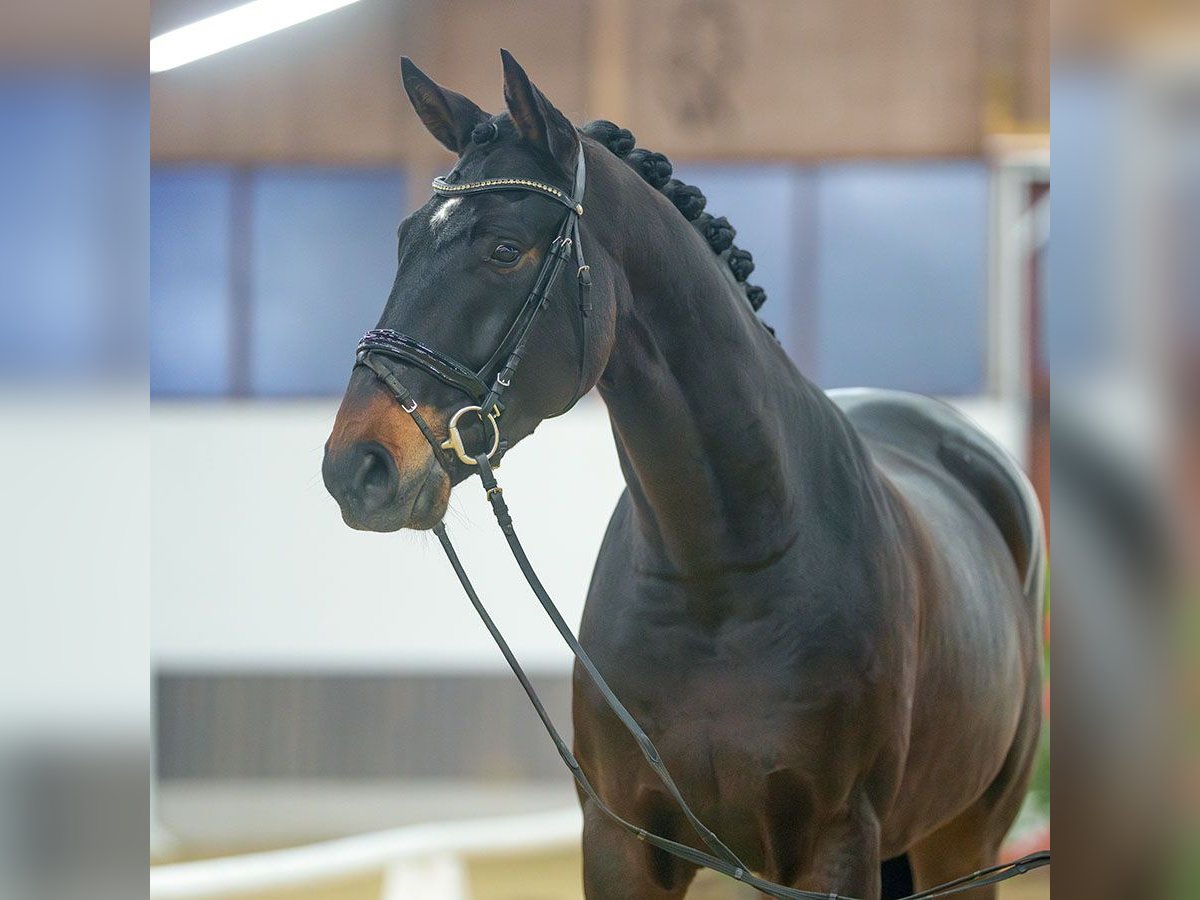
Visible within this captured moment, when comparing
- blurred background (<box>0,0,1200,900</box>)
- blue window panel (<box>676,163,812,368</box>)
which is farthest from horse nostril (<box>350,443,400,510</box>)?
blue window panel (<box>676,163,812,368</box>)

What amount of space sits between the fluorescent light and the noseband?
1.83 m

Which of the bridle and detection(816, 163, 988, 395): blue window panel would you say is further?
detection(816, 163, 988, 395): blue window panel

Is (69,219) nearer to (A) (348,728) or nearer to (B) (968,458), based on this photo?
(B) (968,458)

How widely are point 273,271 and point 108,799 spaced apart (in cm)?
325

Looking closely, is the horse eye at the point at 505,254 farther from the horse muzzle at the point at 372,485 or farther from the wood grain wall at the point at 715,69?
the wood grain wall at the point at 715,69

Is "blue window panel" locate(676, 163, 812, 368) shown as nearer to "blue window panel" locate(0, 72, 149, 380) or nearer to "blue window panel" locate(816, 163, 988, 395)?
"blue window panel" locate(816, 163, 988, 395)

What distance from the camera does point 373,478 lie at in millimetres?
797

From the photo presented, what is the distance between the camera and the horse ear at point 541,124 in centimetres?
86

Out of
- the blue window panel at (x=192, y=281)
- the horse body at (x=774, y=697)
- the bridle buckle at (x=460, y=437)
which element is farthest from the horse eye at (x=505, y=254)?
the blue window panel at (x=192, y=281)

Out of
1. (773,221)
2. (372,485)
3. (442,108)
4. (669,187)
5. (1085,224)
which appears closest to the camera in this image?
(1085,224)

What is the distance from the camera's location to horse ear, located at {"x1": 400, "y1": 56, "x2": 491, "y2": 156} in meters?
0.91

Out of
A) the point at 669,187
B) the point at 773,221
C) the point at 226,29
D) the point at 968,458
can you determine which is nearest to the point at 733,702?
the point at 669,187

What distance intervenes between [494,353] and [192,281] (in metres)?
2.88

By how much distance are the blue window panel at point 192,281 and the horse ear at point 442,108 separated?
105 inches
